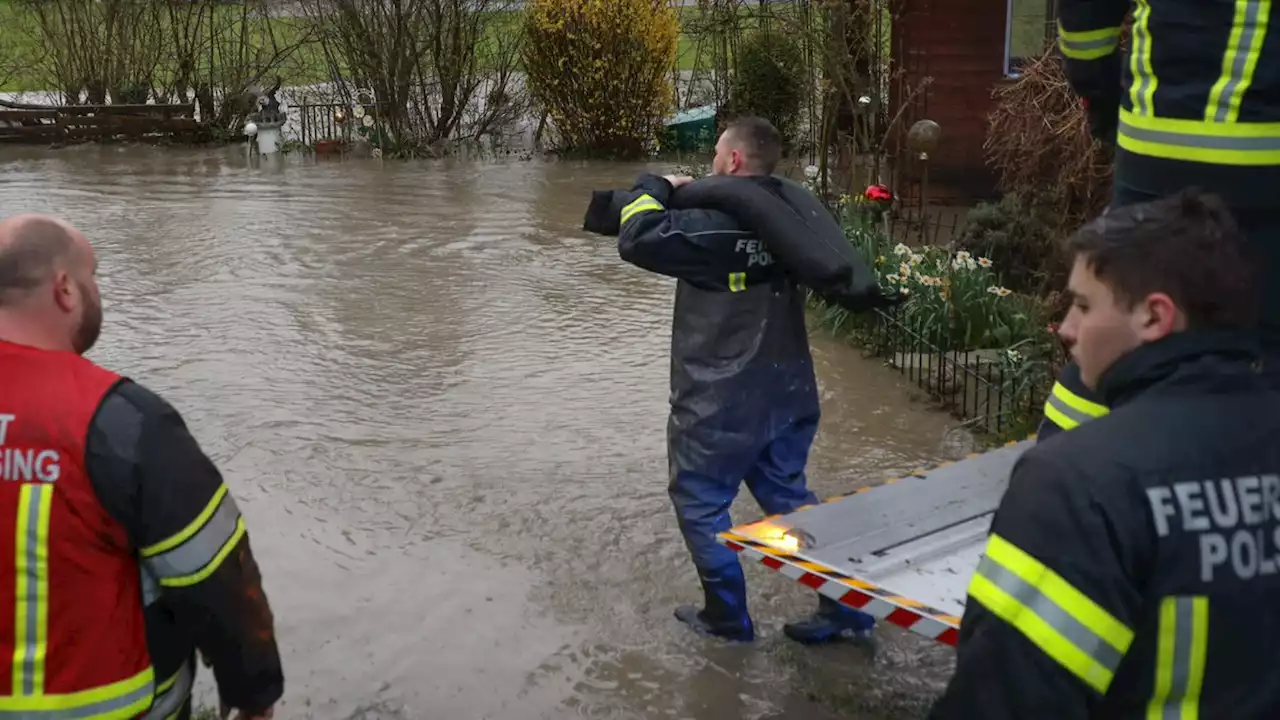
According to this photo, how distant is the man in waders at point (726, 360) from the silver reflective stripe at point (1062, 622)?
2.48 m

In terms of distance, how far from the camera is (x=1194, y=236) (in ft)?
5.99

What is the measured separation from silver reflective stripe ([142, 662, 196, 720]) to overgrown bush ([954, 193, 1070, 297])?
6523 millimetres

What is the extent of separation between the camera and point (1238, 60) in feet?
8.09

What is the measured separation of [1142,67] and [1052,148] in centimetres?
513

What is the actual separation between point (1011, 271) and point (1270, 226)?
6.04 m

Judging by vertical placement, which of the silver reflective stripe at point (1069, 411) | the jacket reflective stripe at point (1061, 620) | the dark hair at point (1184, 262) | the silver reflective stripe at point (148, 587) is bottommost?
the silver reflective stripe at point (148, 587)

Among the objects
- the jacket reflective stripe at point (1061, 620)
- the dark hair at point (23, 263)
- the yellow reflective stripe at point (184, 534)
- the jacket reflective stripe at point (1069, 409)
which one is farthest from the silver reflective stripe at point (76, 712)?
the jacket reflective stripe at point (1069, 409)

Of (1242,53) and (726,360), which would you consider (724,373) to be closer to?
(726,360)

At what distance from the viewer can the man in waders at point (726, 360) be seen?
4184 mm

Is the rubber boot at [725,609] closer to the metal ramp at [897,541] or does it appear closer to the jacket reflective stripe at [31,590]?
the metal ramp at [897,541]

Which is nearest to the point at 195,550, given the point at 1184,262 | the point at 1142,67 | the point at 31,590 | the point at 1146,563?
the point at 31,590

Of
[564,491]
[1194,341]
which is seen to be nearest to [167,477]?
[1194,341]

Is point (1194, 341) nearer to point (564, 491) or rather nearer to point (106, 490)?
point (106, 490)

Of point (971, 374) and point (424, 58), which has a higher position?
point (424, 58)
